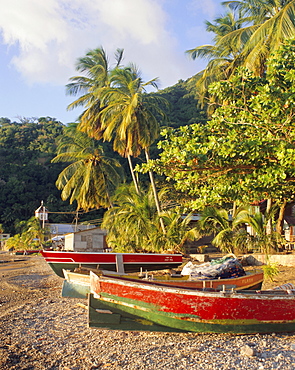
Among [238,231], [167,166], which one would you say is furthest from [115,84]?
[167,166]

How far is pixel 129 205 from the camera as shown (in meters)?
19.7

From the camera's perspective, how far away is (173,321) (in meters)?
6.41

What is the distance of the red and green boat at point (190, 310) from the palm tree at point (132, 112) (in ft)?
39.5

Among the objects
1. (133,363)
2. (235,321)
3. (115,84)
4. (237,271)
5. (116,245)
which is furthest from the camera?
(115,84)

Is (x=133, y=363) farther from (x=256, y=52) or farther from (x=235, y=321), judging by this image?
(x=256, y=52)

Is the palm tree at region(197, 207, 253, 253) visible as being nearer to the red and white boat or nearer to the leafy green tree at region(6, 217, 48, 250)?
the red and white boat

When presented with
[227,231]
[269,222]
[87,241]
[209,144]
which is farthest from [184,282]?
[87,241]

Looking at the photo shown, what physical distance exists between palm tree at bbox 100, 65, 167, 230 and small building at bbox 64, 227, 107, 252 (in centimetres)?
558

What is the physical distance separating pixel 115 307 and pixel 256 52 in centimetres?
1293

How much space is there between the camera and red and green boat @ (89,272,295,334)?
6211 mm

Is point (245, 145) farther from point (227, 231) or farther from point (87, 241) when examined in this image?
point (87, 241)

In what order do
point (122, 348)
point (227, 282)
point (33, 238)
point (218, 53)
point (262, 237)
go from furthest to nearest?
point (33, 238)
point (218, 53)
point (262, 237)
point (227, 282)
point (122, 348)

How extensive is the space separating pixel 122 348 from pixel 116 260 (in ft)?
26.4

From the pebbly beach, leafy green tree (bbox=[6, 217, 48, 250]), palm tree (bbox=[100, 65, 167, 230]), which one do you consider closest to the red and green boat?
the pebbly beach
